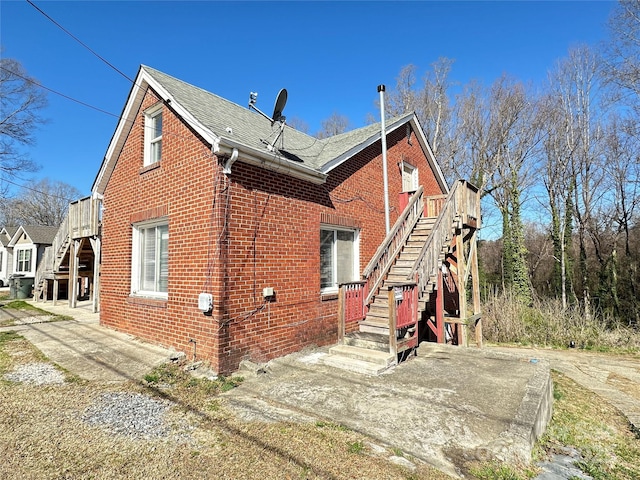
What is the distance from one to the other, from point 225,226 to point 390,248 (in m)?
4.41

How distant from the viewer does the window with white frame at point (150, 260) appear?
24.3 ft

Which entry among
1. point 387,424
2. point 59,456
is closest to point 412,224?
point 387,424

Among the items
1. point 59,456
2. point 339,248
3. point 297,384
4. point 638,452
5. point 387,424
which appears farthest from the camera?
point 339,248

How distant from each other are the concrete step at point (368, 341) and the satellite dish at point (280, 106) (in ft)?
16.8

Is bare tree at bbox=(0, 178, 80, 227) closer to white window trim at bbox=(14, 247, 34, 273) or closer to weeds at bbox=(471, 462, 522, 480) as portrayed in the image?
white window trim at bbox=(14, 247, 34, 273)

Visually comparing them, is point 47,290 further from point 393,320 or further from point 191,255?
point 393,320

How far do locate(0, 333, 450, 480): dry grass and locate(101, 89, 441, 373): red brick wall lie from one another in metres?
1.70

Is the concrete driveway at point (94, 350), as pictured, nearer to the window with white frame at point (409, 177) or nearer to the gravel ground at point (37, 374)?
the gravel ground at point (37, 374)

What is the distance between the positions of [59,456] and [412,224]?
8296 mm

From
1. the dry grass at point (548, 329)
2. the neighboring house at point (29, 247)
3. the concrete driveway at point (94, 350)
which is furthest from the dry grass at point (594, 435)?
the neighboring house at point (29, 247)

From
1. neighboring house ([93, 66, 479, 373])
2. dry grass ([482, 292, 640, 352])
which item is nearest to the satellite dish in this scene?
neighboring house ([93, 66, 479, 373])

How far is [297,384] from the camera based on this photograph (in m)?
5.36

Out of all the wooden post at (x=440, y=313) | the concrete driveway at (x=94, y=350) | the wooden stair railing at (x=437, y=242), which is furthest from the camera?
the wooden post at (x=440, y=313)

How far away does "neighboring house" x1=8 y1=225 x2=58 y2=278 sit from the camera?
2892 cm
